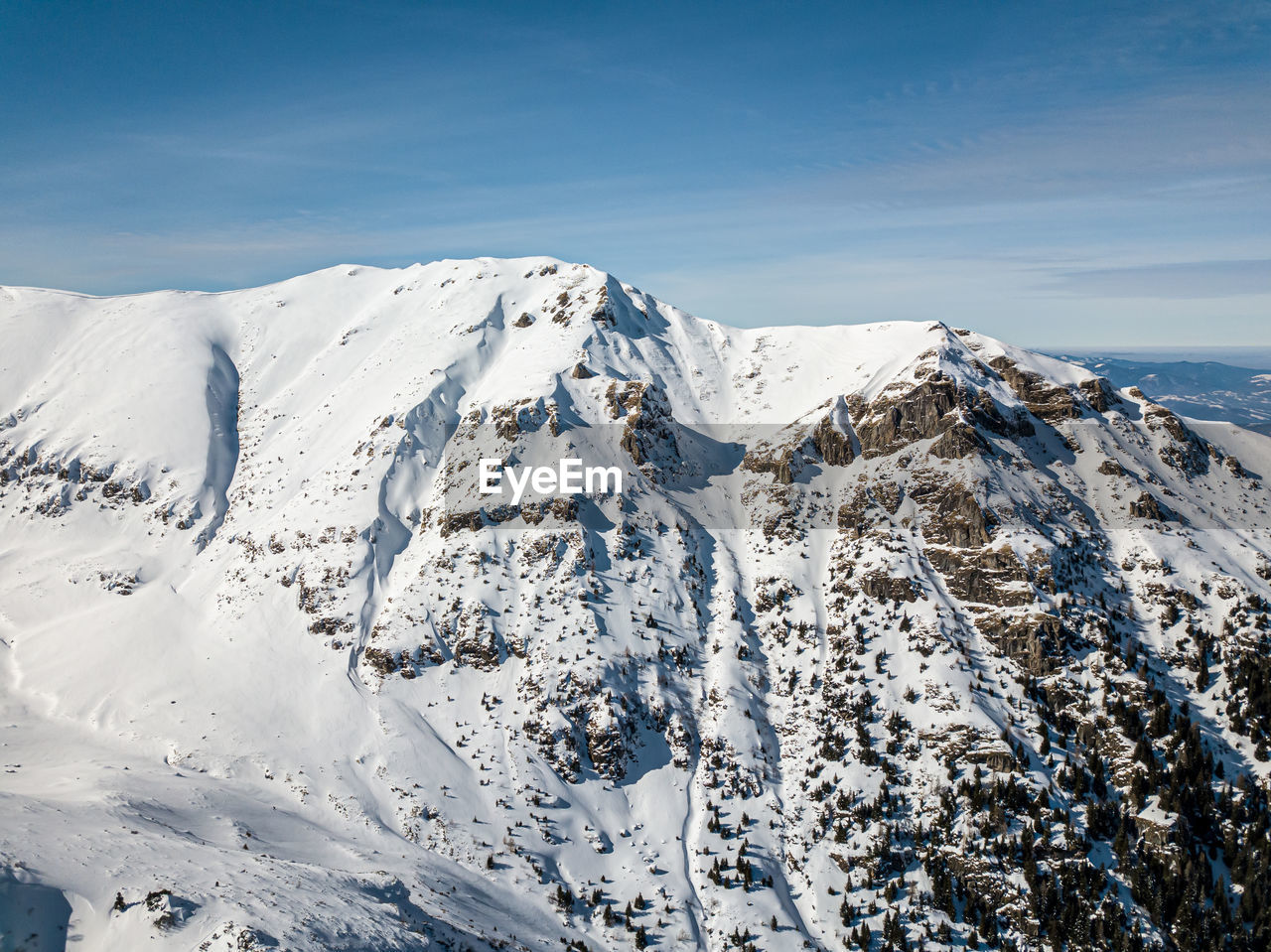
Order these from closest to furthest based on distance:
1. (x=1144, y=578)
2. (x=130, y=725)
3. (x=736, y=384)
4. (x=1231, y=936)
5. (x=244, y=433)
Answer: (x=1231, y=936) → (x=130, y=725) → (x=1144, y=578) → (x=244, y=433) → (x=736, y=384)

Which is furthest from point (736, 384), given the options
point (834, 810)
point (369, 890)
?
point (369, 890)

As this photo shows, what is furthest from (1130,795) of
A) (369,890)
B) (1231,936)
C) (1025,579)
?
(369,890)

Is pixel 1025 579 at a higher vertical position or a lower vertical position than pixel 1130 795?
higher

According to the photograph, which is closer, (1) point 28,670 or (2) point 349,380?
(1) point 28,670

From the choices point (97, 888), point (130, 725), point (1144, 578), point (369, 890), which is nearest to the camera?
point (97, 888)

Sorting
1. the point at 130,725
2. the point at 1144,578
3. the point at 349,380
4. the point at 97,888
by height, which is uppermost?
the point at 349,380

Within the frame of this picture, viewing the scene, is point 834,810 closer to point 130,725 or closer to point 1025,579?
point 1025,579
